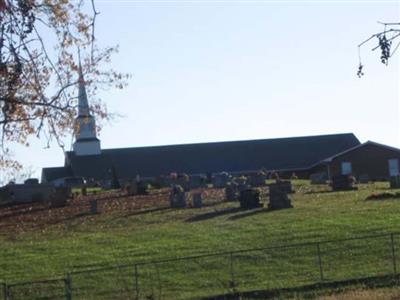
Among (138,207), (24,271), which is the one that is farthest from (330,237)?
(138,207)

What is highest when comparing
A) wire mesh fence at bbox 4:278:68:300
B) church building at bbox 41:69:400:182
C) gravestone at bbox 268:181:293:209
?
church building at bbox 41:69:400:182

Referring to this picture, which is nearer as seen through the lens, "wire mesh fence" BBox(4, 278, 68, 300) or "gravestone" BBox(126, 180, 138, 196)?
"wire mesh fence" BBox(4, 278, 68, 300)

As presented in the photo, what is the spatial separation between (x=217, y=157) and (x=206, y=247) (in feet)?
213

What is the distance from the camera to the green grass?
1021 inches

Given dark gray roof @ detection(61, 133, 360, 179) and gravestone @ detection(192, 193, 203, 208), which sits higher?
dark gray roof @ detection(61, 133, 360, 179)

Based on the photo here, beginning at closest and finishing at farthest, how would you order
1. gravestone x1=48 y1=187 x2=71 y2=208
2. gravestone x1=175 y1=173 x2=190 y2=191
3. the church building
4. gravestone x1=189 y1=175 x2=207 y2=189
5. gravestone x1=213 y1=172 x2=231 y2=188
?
1. gravestone x1=48 y1=187 x2=71 y2=208
2. gravestone x1=175 y1=173 x2=190 y2=191
3. gravestone x1=189 y1=175 x2=207 y2=189
4. gravestone x1=213 y1=172 x2=231 y2=188
5. the church building

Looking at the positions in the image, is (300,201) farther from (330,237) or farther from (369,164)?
(369,164)

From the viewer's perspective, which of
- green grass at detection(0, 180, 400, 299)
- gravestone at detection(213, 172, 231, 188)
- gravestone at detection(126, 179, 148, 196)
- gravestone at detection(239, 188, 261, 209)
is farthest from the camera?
gravestone at detection(213, 172, 231, 188)

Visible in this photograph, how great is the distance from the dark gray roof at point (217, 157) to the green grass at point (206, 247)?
50.2 metres

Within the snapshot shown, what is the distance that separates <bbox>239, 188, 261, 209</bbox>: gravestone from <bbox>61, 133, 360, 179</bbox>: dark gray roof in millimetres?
50491

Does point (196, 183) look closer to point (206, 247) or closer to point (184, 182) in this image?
point (184, 182)

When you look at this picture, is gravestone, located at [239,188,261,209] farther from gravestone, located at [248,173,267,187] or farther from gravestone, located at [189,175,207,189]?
gravestone, located at [189,175,207,189]

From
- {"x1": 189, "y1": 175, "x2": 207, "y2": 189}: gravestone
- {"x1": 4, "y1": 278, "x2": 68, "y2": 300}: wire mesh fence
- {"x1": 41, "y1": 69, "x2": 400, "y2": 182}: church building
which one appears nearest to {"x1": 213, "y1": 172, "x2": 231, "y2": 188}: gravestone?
{"x1": 189, "y1": 175, "x2": 207, "y2": 189}: gravestone

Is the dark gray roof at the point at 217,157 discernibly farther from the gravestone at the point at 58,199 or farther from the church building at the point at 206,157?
the gravestone at the point at 58,199
